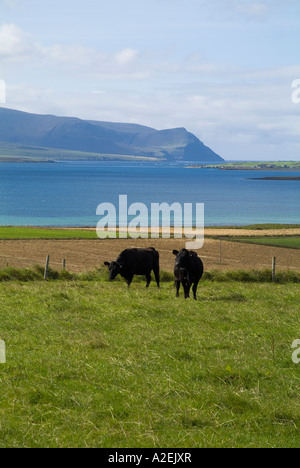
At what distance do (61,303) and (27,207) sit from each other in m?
113

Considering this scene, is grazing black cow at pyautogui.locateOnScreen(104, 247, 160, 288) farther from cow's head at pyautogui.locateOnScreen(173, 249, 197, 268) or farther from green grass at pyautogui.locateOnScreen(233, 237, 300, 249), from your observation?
green grass at pyautogui.locateOnScreen(233, 237, 300, 249)

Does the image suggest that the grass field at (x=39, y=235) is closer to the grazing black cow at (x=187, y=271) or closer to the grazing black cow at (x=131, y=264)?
the grazing black cow at (x=131, y=264)

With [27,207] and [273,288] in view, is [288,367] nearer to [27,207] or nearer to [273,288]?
[273,288]

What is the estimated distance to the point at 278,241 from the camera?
59.5 meters

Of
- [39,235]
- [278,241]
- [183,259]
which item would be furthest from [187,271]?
[39,235]

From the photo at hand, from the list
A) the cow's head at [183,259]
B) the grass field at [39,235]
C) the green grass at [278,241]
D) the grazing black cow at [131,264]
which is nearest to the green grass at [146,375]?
the cow's head at [183,259]

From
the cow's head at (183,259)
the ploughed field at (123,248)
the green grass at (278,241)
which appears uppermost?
the cow's head at (183,259)

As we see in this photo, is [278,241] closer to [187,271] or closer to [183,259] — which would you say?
[183,259]

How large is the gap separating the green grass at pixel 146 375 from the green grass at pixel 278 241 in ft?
120

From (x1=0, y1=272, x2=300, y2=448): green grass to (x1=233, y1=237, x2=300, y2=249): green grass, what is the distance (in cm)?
3653

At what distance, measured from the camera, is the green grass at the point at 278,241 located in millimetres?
55500

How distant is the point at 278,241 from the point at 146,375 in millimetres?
Answer: 49789
